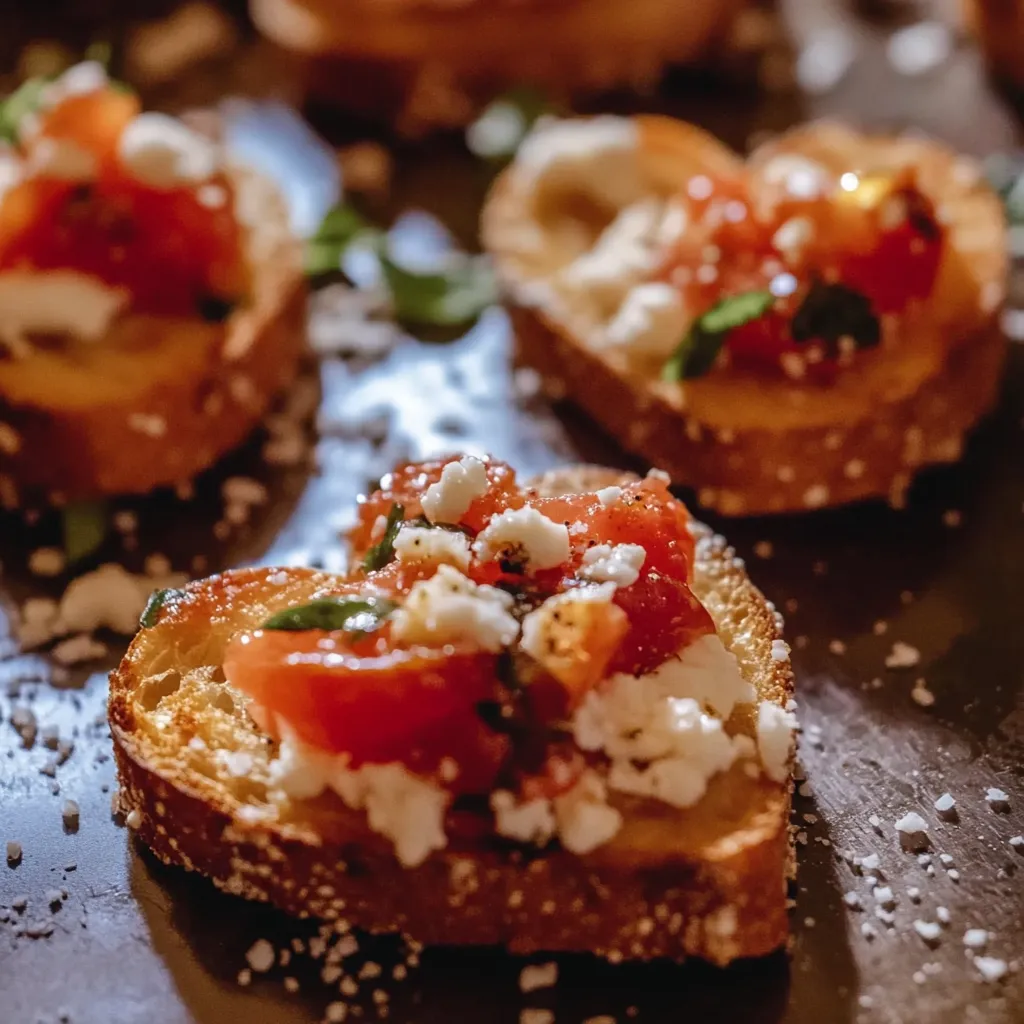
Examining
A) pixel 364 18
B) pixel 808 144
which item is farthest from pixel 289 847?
pixel 364 18

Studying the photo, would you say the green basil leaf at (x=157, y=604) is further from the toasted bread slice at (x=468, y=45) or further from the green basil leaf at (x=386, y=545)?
the toasted bread slice at (x=468, y=45)

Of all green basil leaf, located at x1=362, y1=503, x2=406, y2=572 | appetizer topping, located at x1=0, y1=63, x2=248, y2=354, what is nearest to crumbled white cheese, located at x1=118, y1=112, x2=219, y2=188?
appetizer topping, located at x1=0, y1=63, x2=248, y2=354

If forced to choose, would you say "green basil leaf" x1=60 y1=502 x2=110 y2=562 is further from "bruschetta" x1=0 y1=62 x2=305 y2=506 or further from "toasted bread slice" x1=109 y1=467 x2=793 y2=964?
"toasted bread slice" x1=109 y1=467 x2=793 y2=964

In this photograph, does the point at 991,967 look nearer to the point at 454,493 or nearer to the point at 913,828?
the point at 913,828

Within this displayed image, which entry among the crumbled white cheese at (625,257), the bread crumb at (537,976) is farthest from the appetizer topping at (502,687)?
the crumbled white cheese at (625,257)

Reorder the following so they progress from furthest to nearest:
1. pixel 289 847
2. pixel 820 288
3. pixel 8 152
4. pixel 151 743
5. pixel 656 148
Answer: pixel 656 148 < pixel 8 152 < pixel 820 288 < pixel 151 743 < pixel 289 847

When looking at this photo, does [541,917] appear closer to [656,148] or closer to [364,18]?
[656,148]

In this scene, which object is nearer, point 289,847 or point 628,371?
point 289,847
